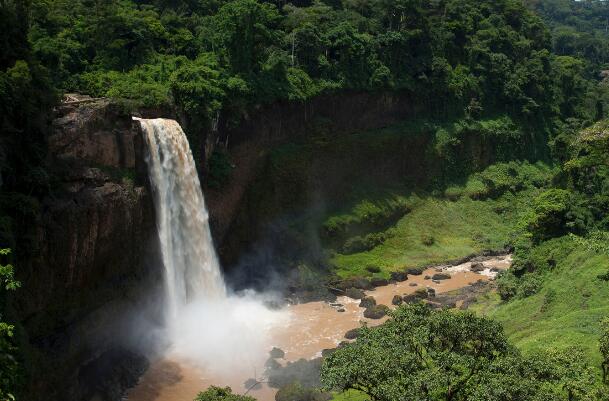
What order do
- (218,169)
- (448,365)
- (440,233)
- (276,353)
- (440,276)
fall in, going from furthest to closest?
(440,233), (440,276), (218,169), (276,353), (448,365)

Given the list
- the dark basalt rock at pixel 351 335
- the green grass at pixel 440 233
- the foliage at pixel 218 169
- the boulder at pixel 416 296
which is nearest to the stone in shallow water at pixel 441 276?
the green grass at pixel 440 233

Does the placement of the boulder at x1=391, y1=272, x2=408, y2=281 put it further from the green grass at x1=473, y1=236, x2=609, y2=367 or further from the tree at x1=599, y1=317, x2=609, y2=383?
the tree at x1=599, y1=317, x2=609, y2=383

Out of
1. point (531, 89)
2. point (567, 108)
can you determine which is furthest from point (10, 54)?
point (567, 108)

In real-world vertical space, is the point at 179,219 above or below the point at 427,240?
above

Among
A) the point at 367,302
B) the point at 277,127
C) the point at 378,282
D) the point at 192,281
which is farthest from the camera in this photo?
the point at 277,127

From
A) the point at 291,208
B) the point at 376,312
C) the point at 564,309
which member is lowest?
the point at 376,312

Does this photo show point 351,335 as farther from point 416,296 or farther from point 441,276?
point 441,276

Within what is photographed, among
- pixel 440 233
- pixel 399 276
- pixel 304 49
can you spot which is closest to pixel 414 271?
pixel 399 276
